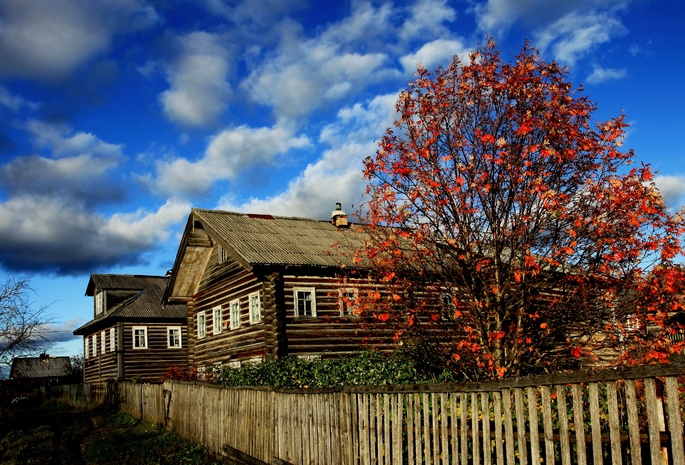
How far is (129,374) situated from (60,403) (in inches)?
335

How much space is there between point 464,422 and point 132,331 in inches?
1306

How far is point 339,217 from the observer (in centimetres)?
2719

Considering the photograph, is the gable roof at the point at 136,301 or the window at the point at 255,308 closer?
the window at the point at 255,308

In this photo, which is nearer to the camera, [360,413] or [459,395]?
[459,395]

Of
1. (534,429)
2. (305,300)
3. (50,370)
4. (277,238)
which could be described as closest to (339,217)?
(277,238)

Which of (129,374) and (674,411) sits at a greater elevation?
(674,411)

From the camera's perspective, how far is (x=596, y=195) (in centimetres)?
939

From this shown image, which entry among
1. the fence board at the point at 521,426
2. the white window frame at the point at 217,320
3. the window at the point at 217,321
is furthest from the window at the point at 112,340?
the fence board at the point at 521,426

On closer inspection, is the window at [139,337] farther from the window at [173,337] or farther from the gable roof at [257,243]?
the gable roof at [257,243]

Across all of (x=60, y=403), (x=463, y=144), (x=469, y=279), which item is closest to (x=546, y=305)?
(x=469, y=279)

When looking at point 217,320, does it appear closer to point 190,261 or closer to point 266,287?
point 190,261

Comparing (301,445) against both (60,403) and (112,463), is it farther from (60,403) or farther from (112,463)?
(60,403)

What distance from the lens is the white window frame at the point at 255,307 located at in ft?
67.9

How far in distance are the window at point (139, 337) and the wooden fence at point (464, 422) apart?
23.6m
